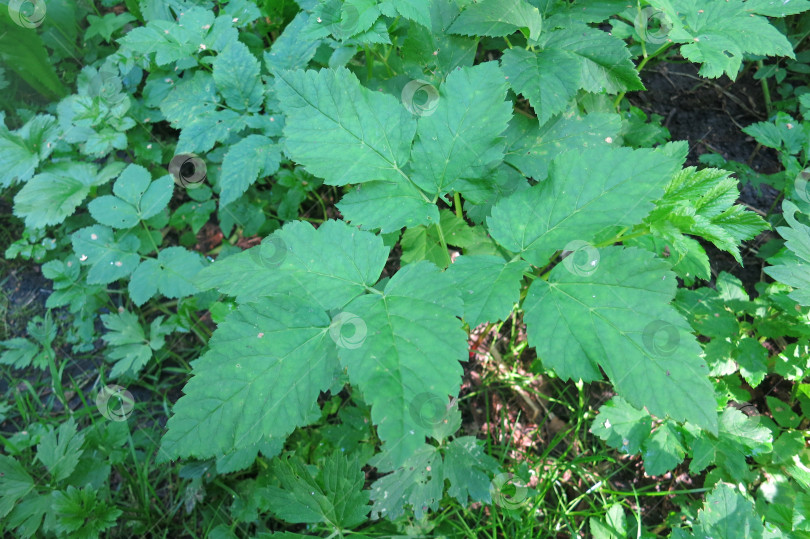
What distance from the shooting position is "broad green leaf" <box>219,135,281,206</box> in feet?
6.53

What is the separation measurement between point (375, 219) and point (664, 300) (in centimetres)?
75

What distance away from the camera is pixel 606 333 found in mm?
1164

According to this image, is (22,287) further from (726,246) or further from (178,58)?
(726,246)

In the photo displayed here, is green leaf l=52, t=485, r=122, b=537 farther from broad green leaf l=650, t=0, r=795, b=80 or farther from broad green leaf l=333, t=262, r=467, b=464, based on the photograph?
broad green leaf l=650, t=0, r=795, b=80

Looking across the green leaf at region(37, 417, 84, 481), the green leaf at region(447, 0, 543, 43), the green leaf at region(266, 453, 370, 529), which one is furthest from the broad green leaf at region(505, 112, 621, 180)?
the green leaf at region(37, 417, 84, 481)

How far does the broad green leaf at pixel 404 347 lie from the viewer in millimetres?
1037

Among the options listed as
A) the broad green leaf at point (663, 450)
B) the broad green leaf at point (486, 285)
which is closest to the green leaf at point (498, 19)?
the broad green leaf at point (486, 285)

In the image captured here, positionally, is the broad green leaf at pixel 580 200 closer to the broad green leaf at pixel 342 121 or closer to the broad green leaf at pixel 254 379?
the broad green leaf at pixel 342 121

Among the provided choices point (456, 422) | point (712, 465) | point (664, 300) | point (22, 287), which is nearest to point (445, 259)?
point (456, 422)

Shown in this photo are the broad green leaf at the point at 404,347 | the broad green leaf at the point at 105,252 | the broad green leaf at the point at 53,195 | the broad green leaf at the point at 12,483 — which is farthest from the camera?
the broad green leaf at the point at 53,195

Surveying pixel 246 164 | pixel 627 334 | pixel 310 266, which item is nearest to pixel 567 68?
pixel 627 334

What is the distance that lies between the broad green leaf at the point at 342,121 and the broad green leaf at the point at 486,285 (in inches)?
13.8

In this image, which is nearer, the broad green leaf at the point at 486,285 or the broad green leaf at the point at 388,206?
the broad green leaf at the point at 486,285

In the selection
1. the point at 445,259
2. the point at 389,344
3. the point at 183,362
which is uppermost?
the point at 389,344
